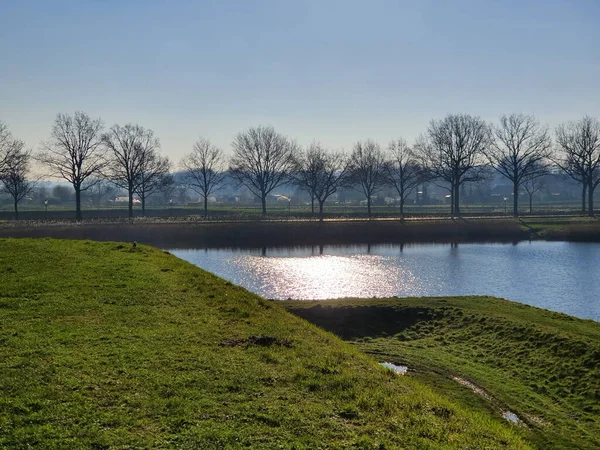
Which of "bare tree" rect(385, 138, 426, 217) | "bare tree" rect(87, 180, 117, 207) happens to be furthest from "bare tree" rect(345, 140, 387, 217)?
"bare tree" rect(87, 180, 117, 207)

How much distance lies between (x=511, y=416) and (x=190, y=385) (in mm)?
8000

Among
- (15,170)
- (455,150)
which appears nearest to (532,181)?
(455,150)

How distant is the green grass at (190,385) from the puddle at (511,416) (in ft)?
2.25

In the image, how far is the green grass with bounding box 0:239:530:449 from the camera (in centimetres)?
736

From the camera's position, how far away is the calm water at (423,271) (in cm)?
2977

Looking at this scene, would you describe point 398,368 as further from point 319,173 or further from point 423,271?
point 319,173

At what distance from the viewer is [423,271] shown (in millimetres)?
37500

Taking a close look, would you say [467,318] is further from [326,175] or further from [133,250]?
[326,175]

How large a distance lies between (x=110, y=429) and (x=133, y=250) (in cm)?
1763

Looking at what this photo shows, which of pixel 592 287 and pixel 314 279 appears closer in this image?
pixel 592 287

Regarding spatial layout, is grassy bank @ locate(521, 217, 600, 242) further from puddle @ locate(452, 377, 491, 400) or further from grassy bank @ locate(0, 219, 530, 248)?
puddle @ locate(452, 377, 491, 400)

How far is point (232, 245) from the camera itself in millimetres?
56000

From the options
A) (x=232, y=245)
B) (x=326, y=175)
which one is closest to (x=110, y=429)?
(x=232, y=245)

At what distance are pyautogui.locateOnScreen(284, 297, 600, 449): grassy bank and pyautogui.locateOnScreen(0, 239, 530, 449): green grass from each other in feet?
5.89
